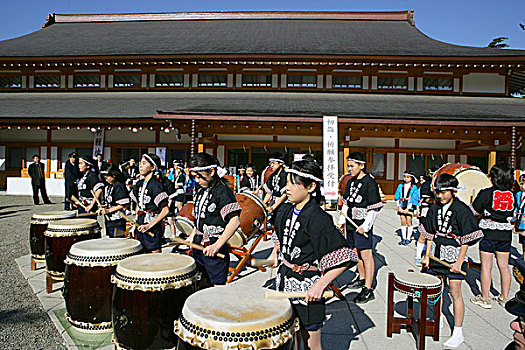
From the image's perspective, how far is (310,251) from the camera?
2.15 metres

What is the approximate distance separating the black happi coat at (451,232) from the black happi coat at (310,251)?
5.26ft

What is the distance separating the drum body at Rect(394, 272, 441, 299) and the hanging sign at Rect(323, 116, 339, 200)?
7.14 metres

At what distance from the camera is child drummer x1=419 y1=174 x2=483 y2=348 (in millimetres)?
3053

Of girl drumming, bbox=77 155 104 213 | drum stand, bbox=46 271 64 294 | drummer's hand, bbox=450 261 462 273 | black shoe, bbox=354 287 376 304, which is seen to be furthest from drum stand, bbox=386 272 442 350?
girl drumming, bbox=77 155 104 213

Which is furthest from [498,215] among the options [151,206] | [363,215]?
[151,206]

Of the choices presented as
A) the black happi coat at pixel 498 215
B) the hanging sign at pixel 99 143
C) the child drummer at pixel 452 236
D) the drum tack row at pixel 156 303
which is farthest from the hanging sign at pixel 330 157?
the hanging sign at pixel 99 143

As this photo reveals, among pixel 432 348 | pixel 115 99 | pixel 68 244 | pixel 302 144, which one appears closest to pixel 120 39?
pixel 115 99

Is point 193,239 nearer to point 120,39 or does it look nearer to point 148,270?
point 148,270

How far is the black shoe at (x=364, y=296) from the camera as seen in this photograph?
3957 millimetres

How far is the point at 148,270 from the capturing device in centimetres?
249

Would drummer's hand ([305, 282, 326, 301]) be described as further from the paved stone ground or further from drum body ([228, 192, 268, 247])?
drum body ([228, 192, 268, 247])

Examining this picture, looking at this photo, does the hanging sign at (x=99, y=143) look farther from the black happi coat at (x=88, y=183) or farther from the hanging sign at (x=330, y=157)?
the black happi coat at (x=88, y=183)

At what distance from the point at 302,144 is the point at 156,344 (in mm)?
12193

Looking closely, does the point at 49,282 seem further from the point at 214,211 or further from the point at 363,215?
the point at 363,215
